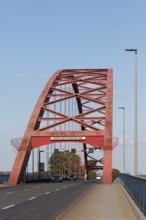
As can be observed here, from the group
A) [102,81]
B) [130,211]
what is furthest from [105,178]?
[130,211]

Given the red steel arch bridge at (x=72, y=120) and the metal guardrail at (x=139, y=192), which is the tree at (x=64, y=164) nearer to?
the red steel arch bridge at (x=72, y=120)

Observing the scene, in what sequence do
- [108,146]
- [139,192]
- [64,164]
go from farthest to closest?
[64,164] < [108,146] < [139,192]

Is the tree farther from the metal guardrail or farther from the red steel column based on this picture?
the metal guardrail

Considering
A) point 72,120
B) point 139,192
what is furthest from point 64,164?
point 139,192

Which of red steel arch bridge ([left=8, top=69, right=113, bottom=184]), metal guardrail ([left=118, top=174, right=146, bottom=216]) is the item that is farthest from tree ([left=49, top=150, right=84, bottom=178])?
metal guardrail ([left=118, top=174, right=146, bottom=216])

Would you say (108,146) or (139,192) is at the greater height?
(108,146)

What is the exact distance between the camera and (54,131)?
72375 millimetres

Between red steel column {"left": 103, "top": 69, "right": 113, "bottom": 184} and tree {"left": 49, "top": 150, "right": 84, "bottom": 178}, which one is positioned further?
tree {"left": 49, "top": 150, "right": 84, "bottom": 178}

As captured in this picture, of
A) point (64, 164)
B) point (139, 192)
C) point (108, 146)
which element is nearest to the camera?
point (139, 192)

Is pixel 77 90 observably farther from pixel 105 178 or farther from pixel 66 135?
pixel 105 178

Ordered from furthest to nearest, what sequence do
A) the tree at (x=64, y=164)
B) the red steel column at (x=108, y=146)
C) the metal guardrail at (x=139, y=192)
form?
the tree at (x=64, y=164) < the red steel column at (x=108, y=146) < the metal guardrail at (x=139, y=192)

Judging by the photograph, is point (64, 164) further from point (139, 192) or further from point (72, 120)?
point (139, 192)

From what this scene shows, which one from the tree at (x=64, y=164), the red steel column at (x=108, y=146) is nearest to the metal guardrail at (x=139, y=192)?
the red steel column at (x=108, y=146)

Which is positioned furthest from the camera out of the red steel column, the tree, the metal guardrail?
the tree
